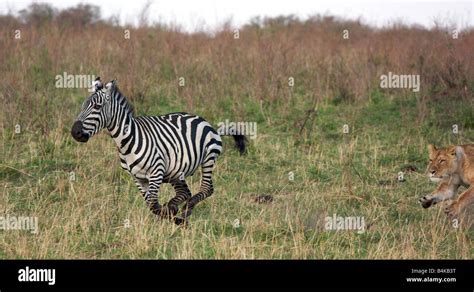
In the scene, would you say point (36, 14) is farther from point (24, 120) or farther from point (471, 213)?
point (471, 213)

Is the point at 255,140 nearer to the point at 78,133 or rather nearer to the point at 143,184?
the point at 143,184

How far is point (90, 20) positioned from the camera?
826 inches

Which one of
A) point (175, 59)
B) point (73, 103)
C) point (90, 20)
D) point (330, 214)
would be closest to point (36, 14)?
point (90, 20)

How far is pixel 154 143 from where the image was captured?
7.62 metres

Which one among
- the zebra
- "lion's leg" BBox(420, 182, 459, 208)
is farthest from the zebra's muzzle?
"lion's leg" BBox(420, 182, 459, 208)

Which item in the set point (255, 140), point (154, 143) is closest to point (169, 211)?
point (154, 143)

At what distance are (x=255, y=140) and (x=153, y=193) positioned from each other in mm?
3531

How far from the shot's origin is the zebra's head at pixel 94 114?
711 cm

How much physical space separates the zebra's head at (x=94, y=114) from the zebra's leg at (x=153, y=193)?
62 cm

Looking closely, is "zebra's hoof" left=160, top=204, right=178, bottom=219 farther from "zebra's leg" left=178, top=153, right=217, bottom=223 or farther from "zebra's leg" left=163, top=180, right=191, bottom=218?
"zebra's leg" left=178, top=153, right=217, bottom=223

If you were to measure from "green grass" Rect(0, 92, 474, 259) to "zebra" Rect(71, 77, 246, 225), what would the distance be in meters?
0.25

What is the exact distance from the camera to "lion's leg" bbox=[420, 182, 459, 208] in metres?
7.52

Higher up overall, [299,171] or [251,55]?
[251,55]
